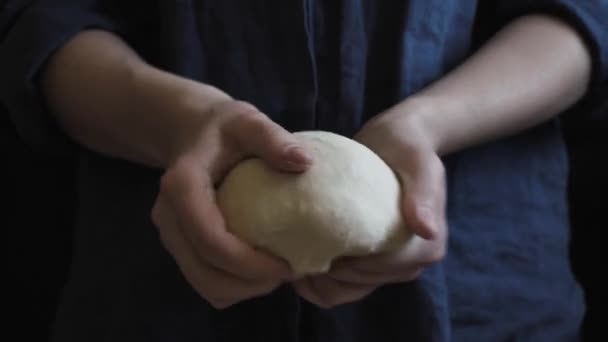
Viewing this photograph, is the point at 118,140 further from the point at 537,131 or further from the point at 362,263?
the point at 537,131

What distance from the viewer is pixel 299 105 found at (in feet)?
1.87

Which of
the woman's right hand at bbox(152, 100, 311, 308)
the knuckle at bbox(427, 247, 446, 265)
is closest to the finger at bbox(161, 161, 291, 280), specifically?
the woman's right hand at bbox(152, 100, 311, 308)

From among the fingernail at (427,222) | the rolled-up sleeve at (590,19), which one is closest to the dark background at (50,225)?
the rolled-up sleeve at (590,19)

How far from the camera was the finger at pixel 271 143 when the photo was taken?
1.38 feet

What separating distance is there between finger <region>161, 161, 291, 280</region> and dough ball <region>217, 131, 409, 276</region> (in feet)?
0.04

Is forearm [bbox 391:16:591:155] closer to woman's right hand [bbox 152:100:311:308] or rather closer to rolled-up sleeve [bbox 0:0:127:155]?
woman's right hand [bbox 152:100:311:308]

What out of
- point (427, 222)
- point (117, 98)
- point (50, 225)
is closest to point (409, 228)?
point (427, 222)

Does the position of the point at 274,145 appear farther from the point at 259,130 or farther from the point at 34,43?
the point at 34,43

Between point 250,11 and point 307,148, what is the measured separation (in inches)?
7.0

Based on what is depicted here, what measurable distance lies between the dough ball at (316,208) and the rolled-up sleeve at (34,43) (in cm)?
21

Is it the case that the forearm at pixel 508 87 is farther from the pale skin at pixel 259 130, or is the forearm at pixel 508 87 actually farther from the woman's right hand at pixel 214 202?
the woman's right hand at pixel 214 202

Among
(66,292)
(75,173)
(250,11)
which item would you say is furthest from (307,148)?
(75,173)

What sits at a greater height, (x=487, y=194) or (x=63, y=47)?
(x=63, y=47)

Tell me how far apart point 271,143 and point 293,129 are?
0.53 feet
